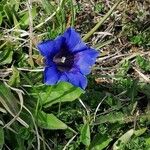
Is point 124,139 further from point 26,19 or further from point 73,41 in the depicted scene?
point 26,19

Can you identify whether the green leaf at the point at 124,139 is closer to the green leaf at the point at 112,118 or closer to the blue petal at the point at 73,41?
the green leaf at the point at 112,118

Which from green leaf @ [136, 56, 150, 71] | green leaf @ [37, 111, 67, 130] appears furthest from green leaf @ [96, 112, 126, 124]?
green leaf @ [136, 56, 150, 71]

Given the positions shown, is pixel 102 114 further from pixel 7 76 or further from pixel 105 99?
pixel 7 76

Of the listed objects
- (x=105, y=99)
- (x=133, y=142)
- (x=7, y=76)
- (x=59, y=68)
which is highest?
(x=59, y=68)

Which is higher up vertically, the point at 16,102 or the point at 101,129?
the point at 16,102

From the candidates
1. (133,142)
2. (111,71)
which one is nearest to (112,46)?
(111,71)

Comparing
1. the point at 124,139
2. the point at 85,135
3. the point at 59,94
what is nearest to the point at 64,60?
the point at 59,94

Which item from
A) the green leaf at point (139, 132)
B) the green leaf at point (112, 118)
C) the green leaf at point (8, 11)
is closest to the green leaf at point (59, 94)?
the green leaf at point (112, 118)

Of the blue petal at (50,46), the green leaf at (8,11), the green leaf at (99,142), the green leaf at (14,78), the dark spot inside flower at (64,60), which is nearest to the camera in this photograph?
the blue petal at (50,46)
